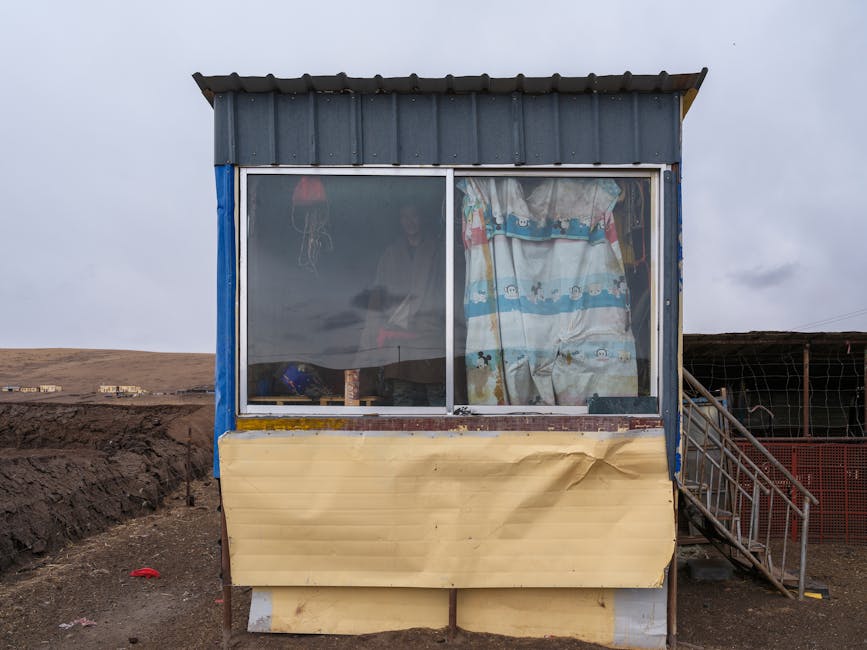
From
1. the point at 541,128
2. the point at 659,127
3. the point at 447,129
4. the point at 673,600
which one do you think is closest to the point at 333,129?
the point at 447,129

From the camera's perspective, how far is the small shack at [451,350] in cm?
488

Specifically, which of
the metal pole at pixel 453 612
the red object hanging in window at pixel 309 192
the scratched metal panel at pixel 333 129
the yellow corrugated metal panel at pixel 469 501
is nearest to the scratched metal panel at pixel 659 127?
the yellow corrugated metal panel at pixel 469 501

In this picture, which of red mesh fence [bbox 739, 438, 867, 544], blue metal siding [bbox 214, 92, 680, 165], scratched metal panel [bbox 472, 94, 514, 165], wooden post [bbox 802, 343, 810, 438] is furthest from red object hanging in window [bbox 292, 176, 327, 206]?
wooden post [bbox 802, 343, 810, 438]

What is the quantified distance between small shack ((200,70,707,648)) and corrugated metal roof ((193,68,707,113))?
0.06 feet

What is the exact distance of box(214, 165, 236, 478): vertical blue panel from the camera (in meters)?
5.04

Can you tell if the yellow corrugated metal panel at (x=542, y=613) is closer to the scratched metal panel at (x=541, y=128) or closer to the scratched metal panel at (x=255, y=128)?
the scratched metal panel at (x=541, y=128)

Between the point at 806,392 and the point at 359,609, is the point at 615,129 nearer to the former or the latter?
the point at 359,609

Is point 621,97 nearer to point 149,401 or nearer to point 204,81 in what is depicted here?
point 204,81

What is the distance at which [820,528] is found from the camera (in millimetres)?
9086

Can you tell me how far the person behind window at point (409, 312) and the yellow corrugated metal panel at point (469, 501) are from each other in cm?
46

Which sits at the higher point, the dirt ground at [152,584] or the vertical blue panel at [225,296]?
the vertical blue panel at [225,296]

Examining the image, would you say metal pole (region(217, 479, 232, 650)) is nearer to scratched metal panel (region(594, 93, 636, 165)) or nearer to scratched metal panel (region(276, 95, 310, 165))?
scratched metal panel (region(276, 95, 310, 165))

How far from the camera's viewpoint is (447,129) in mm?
5062

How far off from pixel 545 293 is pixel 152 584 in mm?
4880
